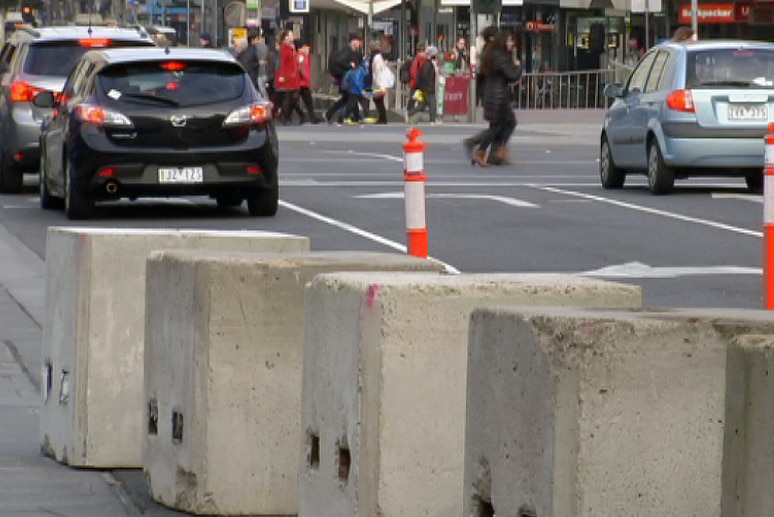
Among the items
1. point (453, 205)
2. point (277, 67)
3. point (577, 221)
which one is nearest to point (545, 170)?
point (453, 205)

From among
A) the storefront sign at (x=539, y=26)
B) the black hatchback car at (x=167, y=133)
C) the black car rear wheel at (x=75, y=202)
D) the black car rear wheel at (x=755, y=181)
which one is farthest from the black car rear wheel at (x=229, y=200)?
the storefront sign at (x=539, y=26)

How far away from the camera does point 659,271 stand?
14.9 m

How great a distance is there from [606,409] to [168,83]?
50.0ft

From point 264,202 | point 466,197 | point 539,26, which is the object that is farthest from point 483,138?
point 539,26

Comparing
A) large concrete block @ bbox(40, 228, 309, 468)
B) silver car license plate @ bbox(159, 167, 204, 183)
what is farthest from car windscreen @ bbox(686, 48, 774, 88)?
large concrete block @ bbox(40, 228, 309, 468)

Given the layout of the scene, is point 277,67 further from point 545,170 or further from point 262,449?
point 262,449

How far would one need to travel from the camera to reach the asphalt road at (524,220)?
15.1m

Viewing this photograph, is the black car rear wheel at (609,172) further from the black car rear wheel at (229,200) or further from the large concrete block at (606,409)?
the large concrete block at (606,409)

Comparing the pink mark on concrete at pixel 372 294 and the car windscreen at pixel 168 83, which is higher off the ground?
the pink mark on concrete at pixel 372 294

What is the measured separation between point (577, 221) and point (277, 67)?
2770cm

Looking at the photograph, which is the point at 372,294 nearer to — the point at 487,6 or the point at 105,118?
the point at 105,118

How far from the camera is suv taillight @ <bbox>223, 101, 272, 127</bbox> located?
19.5 meters

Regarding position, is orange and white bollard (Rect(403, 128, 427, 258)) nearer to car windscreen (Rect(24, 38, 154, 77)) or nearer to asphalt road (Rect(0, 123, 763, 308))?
asphalt road (Rect(0, 123, 763, 308))

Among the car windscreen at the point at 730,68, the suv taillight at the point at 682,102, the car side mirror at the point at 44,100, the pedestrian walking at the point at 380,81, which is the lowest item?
the pedestrian walking at the point at 380,81
